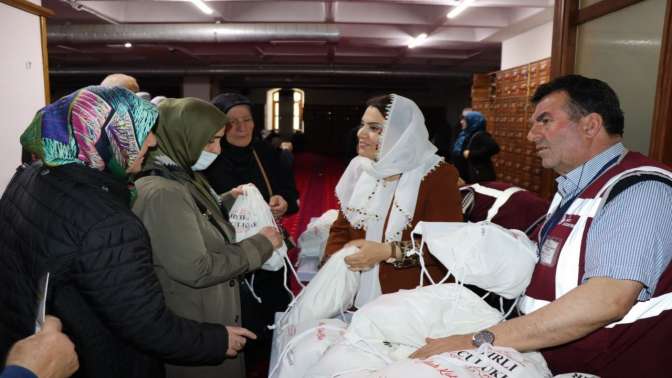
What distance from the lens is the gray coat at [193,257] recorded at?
1312 millimetres

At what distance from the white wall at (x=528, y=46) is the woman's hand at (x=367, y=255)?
4959 mm

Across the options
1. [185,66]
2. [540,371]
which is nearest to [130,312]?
[540,371]

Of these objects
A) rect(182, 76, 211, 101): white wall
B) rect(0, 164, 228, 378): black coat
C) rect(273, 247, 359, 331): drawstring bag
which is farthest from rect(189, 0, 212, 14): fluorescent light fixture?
rect(182, 76, 211, 101): white wall

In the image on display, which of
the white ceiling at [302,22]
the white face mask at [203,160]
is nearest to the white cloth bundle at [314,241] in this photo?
the white face mask at [203,160]

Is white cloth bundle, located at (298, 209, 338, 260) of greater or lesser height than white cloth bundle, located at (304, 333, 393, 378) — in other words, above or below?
below

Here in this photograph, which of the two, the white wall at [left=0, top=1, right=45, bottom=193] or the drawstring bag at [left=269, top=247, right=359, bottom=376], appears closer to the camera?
the drawstring bag at [left=269, top=247, right=359, bottom=376]

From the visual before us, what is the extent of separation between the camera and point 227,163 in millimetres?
2445

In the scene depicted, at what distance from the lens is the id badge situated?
47.0 inches

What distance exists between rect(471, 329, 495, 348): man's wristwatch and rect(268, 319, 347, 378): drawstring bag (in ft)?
1.49

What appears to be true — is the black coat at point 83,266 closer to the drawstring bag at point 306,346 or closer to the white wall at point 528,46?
the drawstring bag at point 306,346

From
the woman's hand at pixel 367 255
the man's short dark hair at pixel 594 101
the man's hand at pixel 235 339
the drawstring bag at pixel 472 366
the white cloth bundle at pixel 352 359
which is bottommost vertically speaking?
the man's hand at pixel 235 339

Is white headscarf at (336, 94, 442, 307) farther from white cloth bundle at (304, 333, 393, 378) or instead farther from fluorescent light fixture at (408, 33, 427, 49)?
fluorescent light fixture at (408, 33, 427, 49)

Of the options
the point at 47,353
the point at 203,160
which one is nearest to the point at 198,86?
the point at 203,160

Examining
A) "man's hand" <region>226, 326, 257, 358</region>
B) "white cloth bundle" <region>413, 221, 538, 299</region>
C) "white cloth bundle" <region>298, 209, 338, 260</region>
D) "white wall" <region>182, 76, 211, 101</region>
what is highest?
"white wall" <region>182, 76, 211, 101</region>
